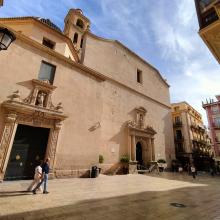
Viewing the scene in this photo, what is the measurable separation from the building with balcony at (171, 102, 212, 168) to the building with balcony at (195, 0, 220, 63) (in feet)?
93.5

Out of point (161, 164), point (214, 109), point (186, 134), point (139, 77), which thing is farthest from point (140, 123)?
point (214, 109)

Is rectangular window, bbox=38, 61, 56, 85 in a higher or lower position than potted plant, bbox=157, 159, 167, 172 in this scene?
higher

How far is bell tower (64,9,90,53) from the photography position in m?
28.0

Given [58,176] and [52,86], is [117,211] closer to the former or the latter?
[58,176]

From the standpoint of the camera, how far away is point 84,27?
3066 centimetres

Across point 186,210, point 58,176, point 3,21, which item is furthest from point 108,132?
point 3,21

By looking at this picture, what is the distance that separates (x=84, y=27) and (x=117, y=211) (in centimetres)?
3277

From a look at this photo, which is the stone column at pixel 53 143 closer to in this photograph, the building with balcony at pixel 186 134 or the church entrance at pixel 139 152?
the church entrance at pixel 139 152

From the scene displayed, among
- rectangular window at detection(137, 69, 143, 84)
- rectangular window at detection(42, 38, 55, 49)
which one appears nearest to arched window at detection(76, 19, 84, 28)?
rectangular window at detection(137, 69, 143, 84)

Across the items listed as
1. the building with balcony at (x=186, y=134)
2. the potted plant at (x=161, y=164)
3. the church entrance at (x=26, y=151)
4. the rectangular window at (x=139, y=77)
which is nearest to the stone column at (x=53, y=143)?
the church entrance at (x=26, y=151)

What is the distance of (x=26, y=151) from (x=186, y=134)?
30.4m

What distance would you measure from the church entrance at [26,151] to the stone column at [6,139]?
436 mm

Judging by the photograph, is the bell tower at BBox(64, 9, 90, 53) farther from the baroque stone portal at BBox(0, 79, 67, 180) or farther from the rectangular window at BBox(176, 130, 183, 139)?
the rectangular window at BBox(176, 130, 183, 139)

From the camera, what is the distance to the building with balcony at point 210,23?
5.65 m
